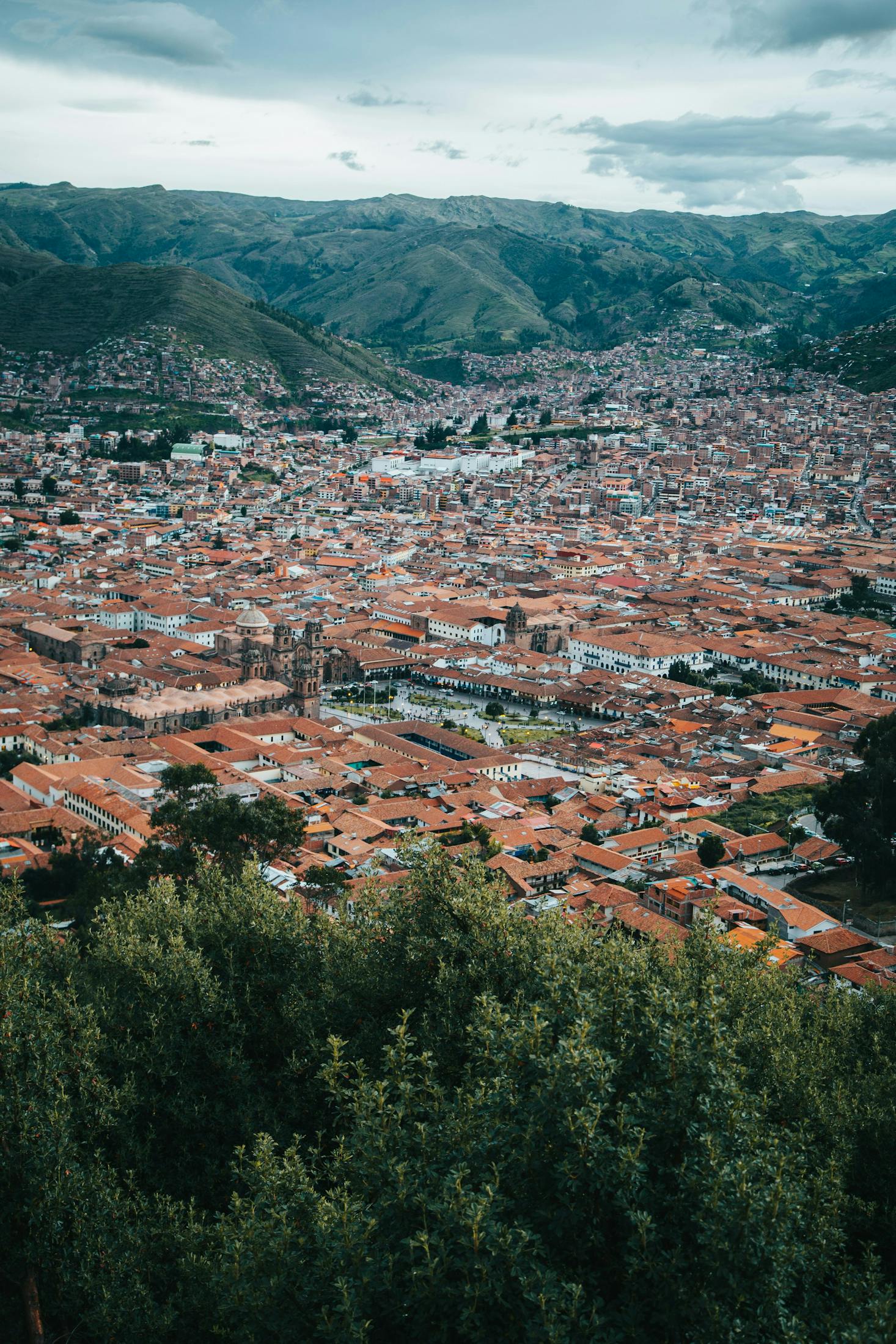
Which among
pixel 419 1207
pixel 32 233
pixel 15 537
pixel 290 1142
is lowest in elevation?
pixel 15 537

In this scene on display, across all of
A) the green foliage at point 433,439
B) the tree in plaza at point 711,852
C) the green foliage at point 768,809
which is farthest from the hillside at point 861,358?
the tree in plaza at point 711,852

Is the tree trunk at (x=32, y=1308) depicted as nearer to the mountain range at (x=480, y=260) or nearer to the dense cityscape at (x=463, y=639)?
the dense cityscape at (x=463, y=639)

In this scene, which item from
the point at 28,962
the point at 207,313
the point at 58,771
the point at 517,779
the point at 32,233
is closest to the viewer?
the point at 28,962

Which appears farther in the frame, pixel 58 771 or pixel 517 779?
pixel 517 779

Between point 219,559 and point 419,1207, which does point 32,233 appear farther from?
point 419,1207

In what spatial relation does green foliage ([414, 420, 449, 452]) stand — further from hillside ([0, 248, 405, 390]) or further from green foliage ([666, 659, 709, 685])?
green foliage ([666, 659, 709, 685])

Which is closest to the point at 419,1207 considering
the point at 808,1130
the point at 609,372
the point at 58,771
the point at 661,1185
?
the point at 661,1185

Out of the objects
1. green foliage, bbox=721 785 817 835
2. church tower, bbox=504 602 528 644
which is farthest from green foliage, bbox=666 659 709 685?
green foliage, bbox=721 785 817 835
